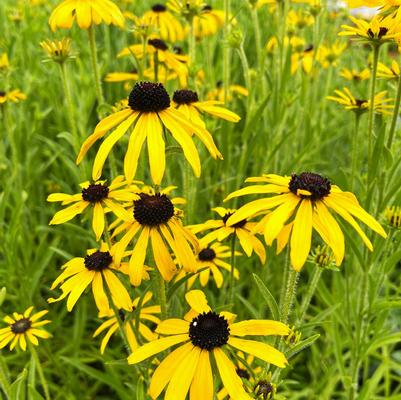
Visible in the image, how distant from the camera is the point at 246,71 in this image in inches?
69.7

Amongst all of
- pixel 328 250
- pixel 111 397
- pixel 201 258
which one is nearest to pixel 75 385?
pixel 111 397

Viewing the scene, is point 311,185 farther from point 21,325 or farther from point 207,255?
point 21,325

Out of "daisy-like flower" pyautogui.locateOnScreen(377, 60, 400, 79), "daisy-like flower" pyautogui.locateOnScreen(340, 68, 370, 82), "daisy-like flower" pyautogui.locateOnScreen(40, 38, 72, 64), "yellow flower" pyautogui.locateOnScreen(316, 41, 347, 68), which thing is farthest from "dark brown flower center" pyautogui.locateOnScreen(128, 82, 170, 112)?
"yellow flower" pyautogui.locateOnScreen(316, 41, 347, 68)

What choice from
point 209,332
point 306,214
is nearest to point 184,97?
point 306,214

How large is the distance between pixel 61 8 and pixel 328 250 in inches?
37.3

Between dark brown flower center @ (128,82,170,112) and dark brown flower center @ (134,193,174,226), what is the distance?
0.18 metres

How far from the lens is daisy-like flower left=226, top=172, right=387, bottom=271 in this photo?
2.74 ft

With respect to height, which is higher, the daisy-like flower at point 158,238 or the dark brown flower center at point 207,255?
the daisy-like flower at point 158,238

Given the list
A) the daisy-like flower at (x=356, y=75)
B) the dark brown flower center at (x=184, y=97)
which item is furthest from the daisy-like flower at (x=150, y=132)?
the daisy-like flower at (x=356, y=75)

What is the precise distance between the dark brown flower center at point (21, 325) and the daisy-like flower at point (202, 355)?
21.9 inches

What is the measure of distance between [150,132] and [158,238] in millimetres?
201

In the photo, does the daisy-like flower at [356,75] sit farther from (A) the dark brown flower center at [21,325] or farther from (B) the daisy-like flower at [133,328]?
(A) the dark brown flower center at [21,325]

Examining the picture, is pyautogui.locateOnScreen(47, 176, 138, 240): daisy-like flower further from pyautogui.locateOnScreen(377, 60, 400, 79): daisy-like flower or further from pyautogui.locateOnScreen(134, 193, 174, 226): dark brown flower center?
pyautogui.locateOnScreen(377, 60, 400, 79): daisy-like flower

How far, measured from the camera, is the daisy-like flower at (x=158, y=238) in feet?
3.01
